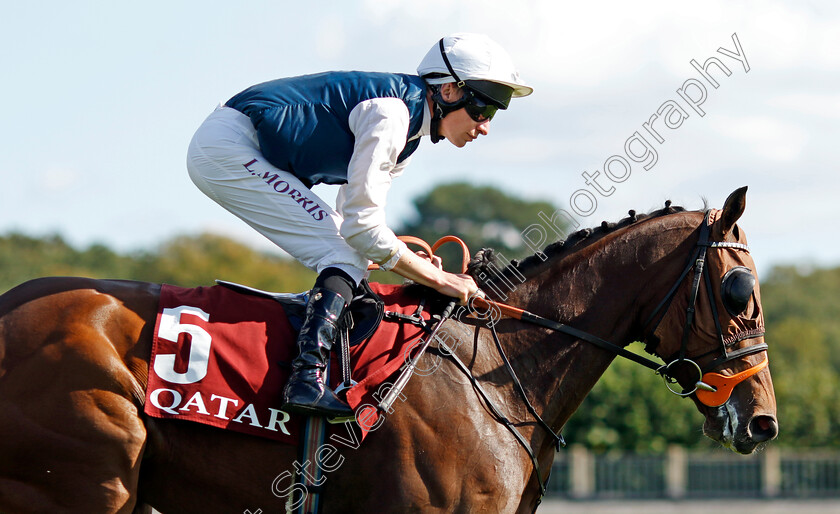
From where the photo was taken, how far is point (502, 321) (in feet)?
16.9

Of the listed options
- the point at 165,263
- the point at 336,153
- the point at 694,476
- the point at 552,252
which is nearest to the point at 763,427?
the point at 552,252

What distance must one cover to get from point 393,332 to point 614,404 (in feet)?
70.7

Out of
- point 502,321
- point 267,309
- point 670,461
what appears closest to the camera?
point 267,309

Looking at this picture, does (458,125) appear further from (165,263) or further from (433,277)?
(165,263)

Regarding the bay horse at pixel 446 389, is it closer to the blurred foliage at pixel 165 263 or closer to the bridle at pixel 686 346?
the bridle at pixel 686 346

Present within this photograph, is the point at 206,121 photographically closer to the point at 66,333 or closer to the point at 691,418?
the point at 66,333

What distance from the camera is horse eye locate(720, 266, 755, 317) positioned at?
496 centimetres

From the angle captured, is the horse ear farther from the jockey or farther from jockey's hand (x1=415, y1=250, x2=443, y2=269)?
jockey's hand (x1=415, y1=250, x2=443, y2=269)

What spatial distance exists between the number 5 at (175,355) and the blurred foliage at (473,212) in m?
89.2

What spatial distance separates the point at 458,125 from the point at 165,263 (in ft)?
200

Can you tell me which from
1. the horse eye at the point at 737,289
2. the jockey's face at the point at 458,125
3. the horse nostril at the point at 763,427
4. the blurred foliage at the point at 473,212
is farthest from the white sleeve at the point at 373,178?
the blurred foliage at the point at 473,212

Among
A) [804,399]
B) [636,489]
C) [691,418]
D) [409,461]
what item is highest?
[409,461]

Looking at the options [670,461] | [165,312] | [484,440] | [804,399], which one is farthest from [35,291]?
[804,399]

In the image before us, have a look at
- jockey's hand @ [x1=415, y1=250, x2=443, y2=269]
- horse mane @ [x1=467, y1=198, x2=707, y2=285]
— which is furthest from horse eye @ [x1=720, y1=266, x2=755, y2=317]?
jockey's hand @ [x1=415, y1=250, x2=443, y2=269]
